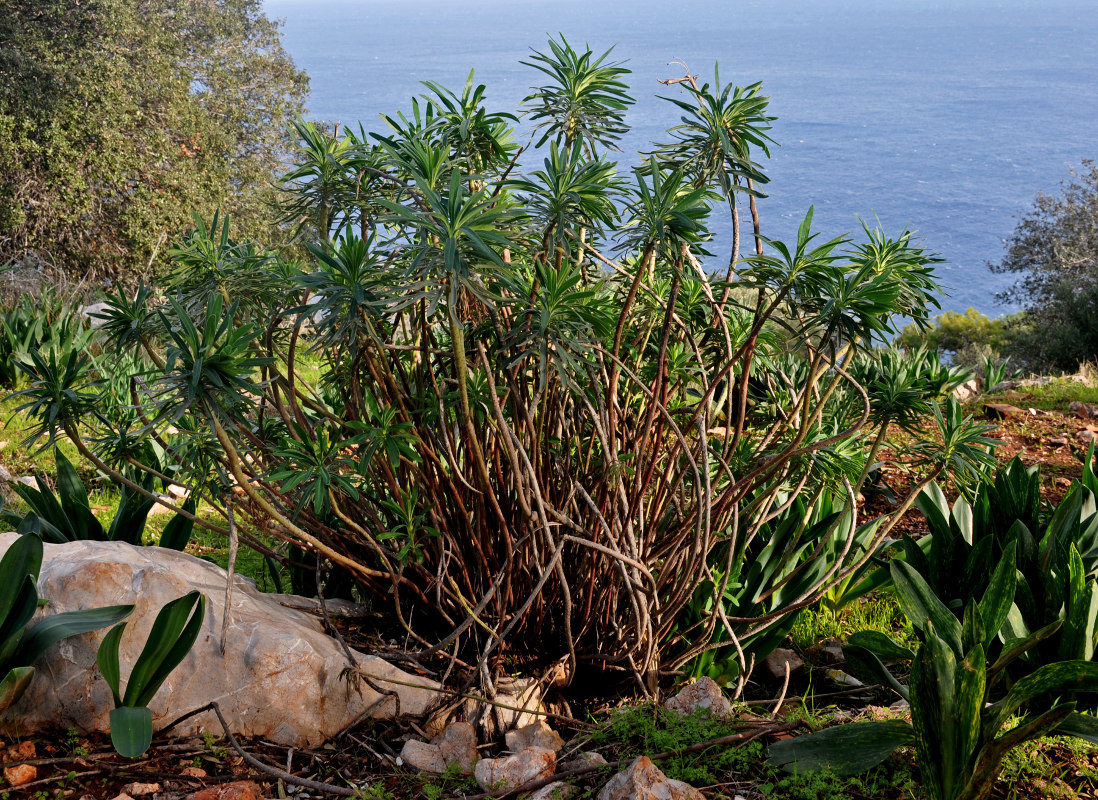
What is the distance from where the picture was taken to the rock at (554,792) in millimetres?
1871

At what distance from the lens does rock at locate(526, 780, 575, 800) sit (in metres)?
1.87

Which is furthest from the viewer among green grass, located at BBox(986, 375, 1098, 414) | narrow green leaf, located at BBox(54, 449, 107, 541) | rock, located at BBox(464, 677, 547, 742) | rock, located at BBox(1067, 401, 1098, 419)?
green grass, located at BBox(986, 375, 1098, 414)

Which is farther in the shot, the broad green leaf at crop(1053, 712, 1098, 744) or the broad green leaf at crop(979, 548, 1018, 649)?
the broad green leaf at crop(979, 548, 1018, 649)

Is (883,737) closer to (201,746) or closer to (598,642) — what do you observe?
(598,642)

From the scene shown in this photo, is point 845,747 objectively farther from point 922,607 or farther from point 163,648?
point 163,648

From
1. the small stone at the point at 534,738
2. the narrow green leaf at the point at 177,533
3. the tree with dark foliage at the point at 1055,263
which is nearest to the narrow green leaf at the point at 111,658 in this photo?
the narrow green leaf at the point at 177,533

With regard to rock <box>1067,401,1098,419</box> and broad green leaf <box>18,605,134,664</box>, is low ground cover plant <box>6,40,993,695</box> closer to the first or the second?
broad green leaf <box>18,605,134,664</box>

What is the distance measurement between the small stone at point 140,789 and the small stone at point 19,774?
0.68ft

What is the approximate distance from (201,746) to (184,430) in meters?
0.82

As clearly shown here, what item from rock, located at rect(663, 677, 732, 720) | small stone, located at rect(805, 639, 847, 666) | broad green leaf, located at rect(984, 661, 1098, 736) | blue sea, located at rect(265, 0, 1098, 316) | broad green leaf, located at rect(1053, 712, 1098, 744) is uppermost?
blue sea, located at rect(265, 0, 1098, 316)

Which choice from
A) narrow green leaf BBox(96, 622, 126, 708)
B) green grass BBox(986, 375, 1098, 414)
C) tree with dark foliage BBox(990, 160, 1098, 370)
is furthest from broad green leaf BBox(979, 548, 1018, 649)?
tree with dark foliage BBox(990, 160, 1098, 370)

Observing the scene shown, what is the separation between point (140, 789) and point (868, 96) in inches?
3365

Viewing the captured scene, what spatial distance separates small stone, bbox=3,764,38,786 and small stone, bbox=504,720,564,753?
1146 mm

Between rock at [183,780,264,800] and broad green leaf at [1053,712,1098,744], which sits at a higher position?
broad green leaf at [1053,712,1098,744]
